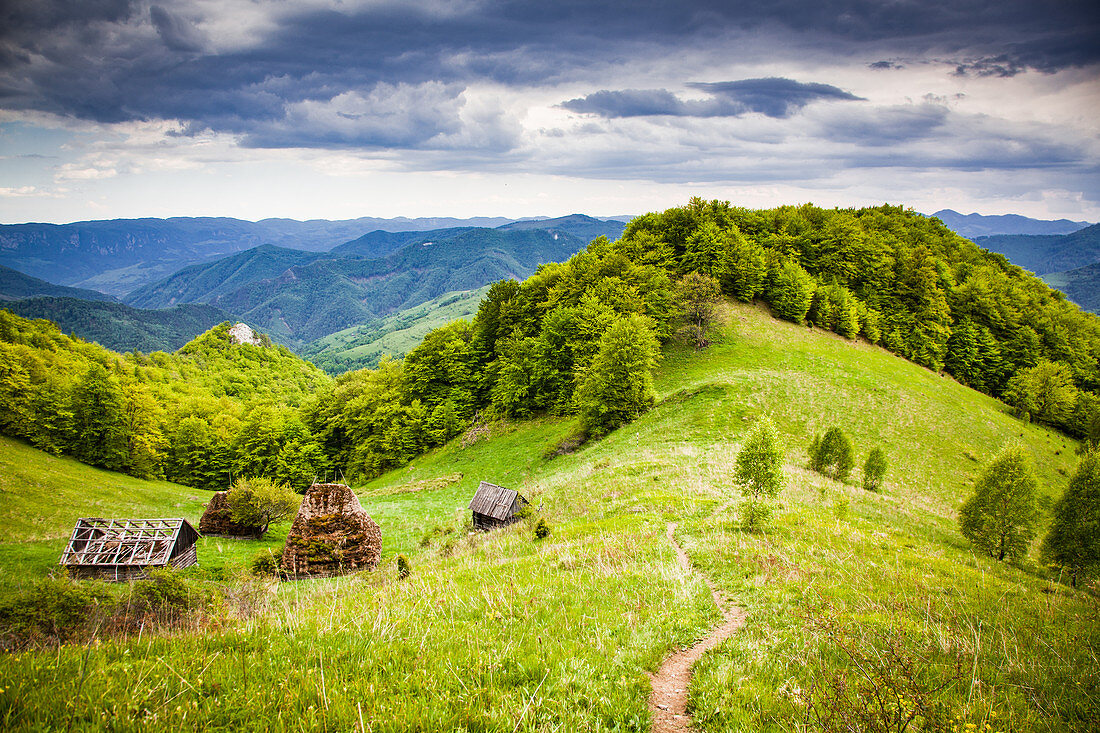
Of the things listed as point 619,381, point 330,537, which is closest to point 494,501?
point 330,537

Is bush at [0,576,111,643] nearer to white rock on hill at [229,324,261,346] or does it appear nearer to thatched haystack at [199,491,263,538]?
thatched haystack at [199,491,263,538]

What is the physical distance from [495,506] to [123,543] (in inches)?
948

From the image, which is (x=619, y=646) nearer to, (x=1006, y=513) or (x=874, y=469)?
(x=1006, y=513)

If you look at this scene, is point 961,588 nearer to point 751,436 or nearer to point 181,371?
point 751,436

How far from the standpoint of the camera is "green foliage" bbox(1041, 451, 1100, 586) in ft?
64.3

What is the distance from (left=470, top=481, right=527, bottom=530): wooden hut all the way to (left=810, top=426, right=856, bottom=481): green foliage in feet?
65.0

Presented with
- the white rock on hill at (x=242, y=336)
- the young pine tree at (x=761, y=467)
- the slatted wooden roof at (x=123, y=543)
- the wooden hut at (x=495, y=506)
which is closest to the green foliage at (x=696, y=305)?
the wooden hut at (x=495, y=506)

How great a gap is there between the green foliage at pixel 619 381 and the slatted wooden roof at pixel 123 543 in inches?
1260

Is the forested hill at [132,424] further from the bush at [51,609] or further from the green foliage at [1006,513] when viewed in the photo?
the green foliage at [1006,513]

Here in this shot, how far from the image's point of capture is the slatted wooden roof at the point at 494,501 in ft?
85.8

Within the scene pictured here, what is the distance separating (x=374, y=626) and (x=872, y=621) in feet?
23.8

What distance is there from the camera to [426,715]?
3.57m

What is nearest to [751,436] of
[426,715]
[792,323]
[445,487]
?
[426,715]

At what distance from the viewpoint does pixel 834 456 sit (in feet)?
96.1
